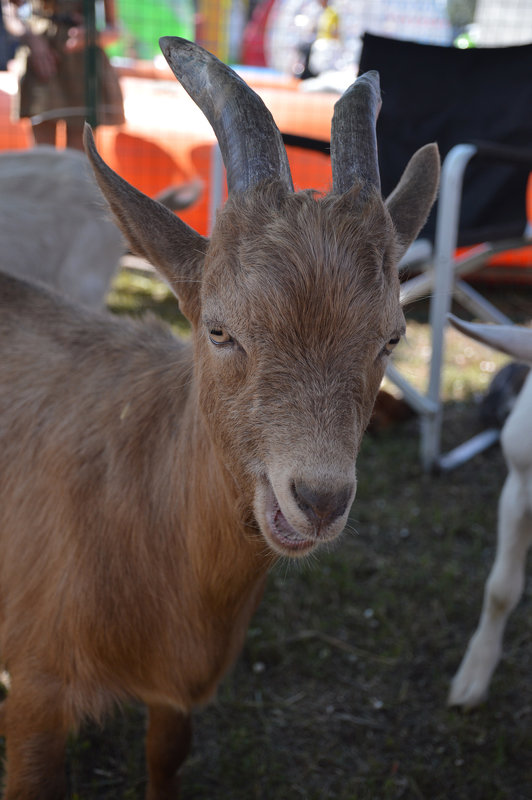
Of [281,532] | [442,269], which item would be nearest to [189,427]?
[281,532]

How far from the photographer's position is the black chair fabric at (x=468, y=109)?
4.83m

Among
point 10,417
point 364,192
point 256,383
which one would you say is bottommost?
point 10,417

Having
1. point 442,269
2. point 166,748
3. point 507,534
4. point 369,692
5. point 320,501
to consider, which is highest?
point 320,501

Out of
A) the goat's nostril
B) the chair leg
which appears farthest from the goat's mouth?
the chair leg

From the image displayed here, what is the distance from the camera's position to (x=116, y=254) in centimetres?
459

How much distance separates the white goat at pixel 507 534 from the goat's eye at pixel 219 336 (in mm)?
843

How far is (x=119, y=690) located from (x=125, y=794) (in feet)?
1.94

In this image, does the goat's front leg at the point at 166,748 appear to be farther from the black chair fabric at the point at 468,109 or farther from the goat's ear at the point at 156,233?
the black chair fabric at the point at 468,109

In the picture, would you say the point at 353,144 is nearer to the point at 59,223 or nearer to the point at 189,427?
the point at 189,427

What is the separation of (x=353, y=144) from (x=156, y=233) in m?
0.51

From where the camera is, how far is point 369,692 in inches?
116

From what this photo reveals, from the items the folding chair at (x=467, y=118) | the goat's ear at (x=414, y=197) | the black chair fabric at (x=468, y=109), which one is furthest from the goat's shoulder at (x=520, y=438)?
the black chair fabric at (x=468, y=109)

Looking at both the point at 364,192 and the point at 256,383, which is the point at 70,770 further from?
the point at 364,192

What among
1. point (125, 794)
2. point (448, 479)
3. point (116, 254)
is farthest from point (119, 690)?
point (116, 254)
